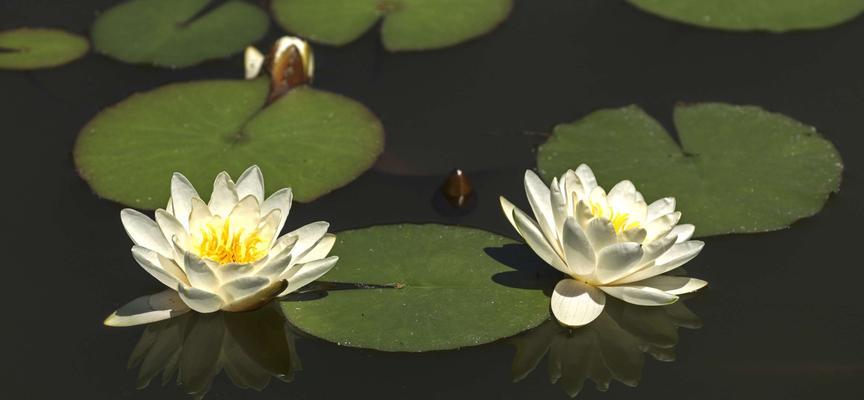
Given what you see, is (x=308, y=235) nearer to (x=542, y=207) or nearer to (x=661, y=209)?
(x=542, y=207)

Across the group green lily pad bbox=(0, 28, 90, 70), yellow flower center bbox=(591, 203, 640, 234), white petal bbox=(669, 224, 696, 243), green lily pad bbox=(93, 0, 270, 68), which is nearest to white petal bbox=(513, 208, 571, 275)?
yellow flower center bbox=(591, 203, 640, 234)

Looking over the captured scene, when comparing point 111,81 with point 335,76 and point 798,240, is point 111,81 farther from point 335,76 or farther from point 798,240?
point 798,240

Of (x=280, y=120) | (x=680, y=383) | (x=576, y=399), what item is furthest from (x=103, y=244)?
(x=680, y=383)

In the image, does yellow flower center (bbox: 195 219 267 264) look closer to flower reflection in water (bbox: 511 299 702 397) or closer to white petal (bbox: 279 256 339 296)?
white petal (bbox: 279 256 339 296)

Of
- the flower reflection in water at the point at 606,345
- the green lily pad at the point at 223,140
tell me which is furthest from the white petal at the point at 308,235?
the flower reflection in water at the point at 606,345

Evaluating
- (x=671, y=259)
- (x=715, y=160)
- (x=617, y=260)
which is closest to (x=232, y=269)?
(x=617, y=260)
